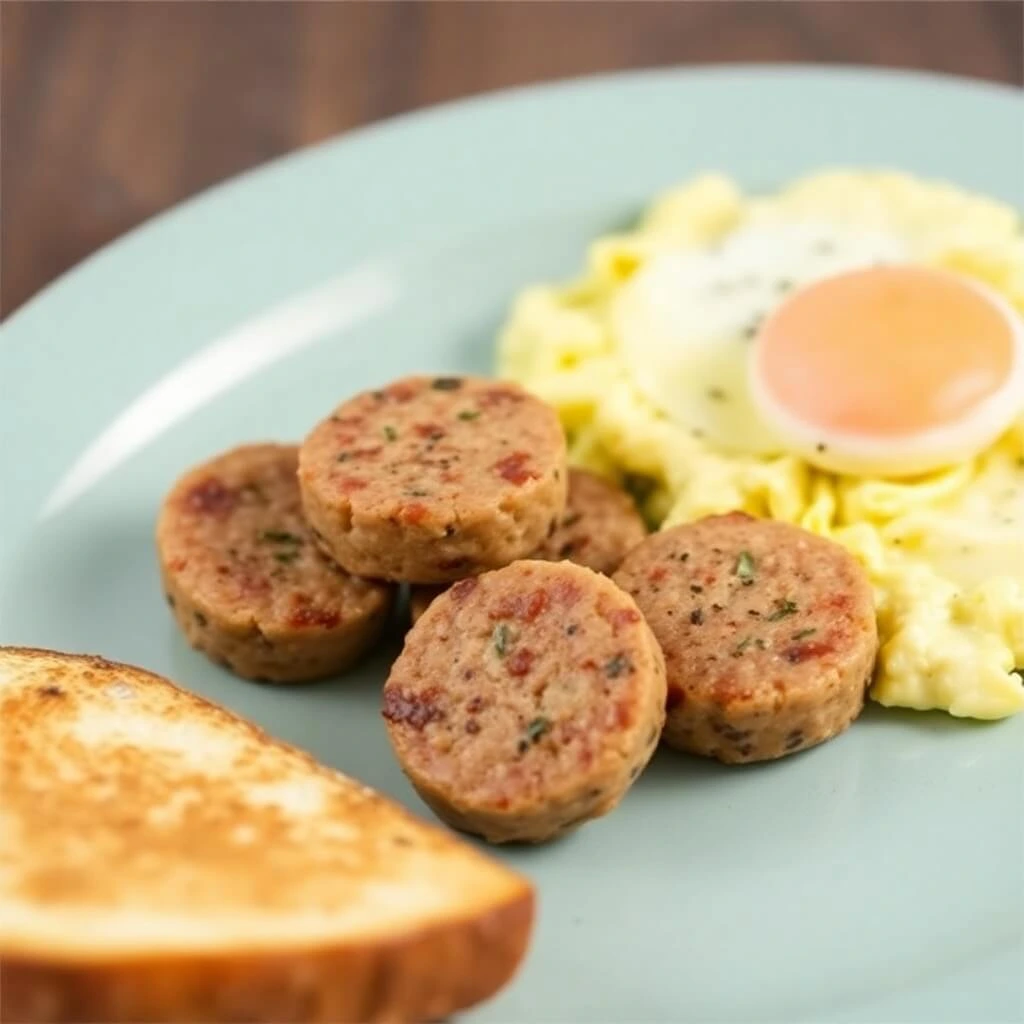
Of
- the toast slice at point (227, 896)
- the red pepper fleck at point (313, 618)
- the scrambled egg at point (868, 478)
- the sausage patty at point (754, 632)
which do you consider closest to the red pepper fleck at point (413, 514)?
the red pepper fleck at point (313, 618)

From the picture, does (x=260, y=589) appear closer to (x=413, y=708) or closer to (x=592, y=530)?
(x=413, y=708)

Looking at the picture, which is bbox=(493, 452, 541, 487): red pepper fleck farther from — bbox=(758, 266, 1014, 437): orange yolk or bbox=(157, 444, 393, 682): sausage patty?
bbox=(758, 266, 1014, 437): orange yolk

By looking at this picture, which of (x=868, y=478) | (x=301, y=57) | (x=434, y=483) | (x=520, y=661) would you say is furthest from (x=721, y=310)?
(x=301, y=57)

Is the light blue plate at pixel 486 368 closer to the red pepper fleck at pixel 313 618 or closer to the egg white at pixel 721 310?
the red pepper fleck at pixel 313 618

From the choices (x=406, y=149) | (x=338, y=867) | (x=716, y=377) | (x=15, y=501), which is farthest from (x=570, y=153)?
(x=338, y=867)

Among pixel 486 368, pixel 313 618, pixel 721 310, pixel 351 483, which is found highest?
pixel 721 310

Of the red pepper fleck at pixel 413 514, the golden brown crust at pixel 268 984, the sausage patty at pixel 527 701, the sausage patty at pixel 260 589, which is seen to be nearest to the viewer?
the golden brown crust at pixel 268 984
